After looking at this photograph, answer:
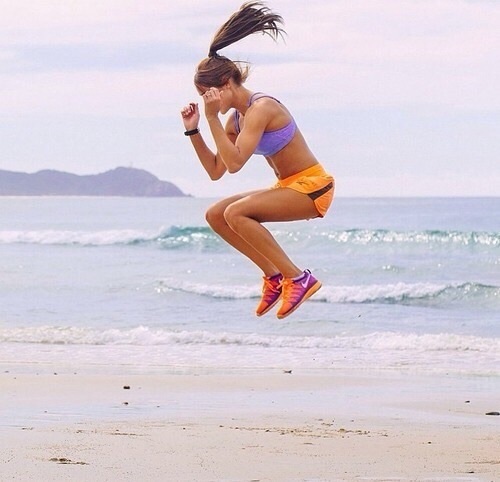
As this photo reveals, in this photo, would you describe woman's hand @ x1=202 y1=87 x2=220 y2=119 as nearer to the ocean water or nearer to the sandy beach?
the sandy beach

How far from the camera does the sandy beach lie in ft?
30.2

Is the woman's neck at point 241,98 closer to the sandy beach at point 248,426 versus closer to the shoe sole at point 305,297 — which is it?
the shoe sole at point 305,297

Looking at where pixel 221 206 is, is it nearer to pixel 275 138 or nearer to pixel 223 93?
pixel 275 138

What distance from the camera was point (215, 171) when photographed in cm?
634

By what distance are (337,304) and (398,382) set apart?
11.1m

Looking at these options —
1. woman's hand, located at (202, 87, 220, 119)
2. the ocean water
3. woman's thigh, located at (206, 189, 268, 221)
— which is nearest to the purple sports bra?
woman's hand, located at (202, 87, 220, 119)

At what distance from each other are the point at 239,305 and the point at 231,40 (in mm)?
20104

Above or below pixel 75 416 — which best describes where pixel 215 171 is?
above

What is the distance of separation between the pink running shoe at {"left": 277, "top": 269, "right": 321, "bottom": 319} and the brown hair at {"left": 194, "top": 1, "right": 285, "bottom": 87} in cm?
116

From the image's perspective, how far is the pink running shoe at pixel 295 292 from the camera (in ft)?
21.0

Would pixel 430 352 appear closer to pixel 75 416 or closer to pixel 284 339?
pixel 284 339

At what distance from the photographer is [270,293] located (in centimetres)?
671

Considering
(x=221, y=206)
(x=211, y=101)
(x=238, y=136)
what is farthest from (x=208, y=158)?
(x=211, y=101)

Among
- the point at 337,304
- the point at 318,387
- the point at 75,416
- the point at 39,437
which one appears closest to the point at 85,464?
the point at 39,437
